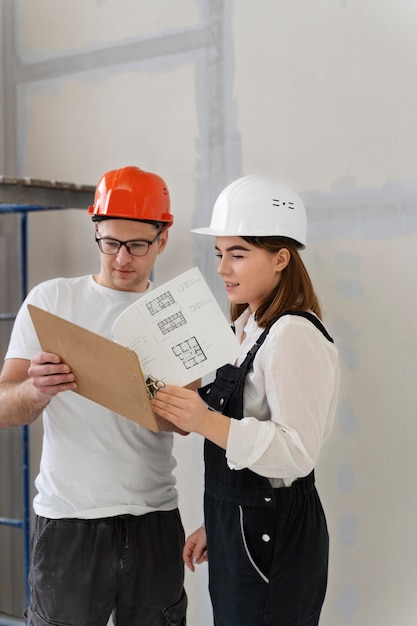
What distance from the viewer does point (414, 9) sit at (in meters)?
2.11

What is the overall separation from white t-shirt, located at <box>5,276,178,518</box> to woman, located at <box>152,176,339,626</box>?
8.9 inches

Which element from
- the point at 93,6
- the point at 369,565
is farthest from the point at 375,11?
the point at 369,565

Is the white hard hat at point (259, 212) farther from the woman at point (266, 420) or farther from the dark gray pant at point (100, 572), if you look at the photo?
the dark gray pant at point (100, 572)

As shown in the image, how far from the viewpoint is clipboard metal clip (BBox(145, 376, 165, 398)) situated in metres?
1.55

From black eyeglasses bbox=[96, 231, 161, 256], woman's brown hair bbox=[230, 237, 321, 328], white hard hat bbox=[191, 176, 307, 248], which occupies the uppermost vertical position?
white hard hat bbox=[191, 176, 307, 248]

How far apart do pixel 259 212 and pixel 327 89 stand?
32.9 inches

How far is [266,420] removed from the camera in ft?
5.35

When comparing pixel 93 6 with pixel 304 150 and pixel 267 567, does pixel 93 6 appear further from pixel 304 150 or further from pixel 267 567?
pixel 267 567

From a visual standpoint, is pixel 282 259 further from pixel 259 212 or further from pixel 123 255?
pixel 123 255

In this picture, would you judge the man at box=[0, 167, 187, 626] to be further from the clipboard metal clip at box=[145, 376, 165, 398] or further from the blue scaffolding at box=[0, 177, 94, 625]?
the blue scaffolding at box=[0, 177, 94, 625]

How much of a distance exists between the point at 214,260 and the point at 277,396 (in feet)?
3.80

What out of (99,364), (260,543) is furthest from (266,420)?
(99,364)

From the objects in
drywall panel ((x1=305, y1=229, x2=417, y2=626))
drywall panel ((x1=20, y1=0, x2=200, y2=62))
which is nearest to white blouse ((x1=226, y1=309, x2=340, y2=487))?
drywall panel ((x1=305, y1=229, x2=417, y2=626))

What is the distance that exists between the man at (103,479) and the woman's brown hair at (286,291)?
0.43m
